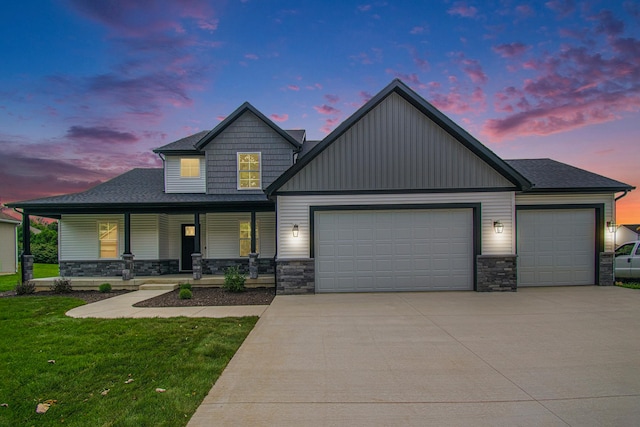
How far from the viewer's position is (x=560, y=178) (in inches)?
442

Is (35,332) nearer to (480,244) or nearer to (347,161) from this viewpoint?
(347,161)

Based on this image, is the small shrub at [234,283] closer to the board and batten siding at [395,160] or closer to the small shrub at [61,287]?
the board and batten siding at [395,160]

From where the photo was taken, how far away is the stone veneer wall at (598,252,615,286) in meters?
10.6

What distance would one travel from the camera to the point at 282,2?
12.4 metres

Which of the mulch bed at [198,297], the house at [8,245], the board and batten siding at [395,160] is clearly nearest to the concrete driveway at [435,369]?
the mulch bed at [198,297]

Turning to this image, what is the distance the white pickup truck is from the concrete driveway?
6.38m

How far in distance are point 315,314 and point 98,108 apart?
15.3m

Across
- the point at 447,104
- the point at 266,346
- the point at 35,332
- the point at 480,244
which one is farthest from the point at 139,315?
the point at 447,104

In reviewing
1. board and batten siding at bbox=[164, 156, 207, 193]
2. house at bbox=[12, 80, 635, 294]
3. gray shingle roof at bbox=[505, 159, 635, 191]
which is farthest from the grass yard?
gray shingle roof at bbox=[505, 159, 635, 191]

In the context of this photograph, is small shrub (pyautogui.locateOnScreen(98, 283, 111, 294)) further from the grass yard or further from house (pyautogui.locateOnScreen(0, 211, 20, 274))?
house (pyautogui.locateOnScreen(0, 211, 20, 274))

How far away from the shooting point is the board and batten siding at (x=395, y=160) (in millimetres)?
9797

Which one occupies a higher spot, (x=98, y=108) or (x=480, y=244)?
(x=98, y=108)

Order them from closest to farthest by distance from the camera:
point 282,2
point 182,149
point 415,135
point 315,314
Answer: point 315,314, point 415,135, point 282,2, point 182,149

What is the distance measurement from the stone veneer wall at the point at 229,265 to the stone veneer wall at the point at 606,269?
12.0m
